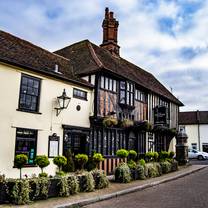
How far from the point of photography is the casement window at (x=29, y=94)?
1136 cm

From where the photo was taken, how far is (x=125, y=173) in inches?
469

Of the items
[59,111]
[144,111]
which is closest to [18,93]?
[59,111]

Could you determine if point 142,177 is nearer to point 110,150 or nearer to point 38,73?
point 110,150

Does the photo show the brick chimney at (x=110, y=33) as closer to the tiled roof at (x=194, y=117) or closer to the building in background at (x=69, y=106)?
the building in background at (x=69, y=106)

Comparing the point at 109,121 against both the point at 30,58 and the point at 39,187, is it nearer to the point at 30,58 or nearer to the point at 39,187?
the point at 30,58

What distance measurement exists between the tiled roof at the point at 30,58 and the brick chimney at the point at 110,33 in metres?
5.59

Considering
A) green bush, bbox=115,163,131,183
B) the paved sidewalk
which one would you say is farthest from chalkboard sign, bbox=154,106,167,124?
green bush, bbox=115,163,131,183

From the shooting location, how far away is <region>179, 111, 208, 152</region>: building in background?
4075 centimetres

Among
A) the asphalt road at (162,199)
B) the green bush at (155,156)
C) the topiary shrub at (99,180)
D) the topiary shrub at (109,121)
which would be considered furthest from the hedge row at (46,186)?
the green bush at (155,156)

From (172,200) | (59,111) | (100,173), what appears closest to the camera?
(172,200)

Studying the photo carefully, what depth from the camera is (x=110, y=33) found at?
20.6 m

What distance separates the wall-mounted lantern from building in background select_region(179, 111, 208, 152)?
30.3 m

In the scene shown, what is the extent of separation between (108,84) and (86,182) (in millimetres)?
6986

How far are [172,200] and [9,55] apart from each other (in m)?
8.06
